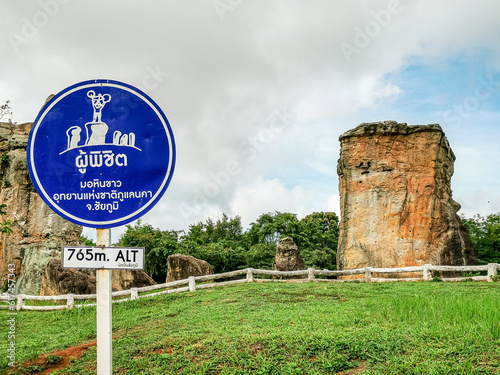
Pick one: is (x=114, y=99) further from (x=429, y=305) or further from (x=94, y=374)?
(x=429, y=305)

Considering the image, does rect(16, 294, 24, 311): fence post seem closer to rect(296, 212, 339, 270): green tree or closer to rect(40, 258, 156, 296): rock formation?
rect(40, 258, 156, 296): rock formation

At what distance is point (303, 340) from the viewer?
602 centimetres

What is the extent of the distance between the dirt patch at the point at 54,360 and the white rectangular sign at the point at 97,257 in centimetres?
363

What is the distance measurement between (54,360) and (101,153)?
4.54 meters

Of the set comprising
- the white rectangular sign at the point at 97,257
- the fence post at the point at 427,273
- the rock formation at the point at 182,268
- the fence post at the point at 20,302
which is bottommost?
the fence post at the point at 20,302

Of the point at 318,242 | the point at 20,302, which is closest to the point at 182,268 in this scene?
the point at 20,302

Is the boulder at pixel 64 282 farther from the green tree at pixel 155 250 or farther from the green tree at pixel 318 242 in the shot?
the green tree at pixel 318 242

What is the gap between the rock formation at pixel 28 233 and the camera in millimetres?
18344

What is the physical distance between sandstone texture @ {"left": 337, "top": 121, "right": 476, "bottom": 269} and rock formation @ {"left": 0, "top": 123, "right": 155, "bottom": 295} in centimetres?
998

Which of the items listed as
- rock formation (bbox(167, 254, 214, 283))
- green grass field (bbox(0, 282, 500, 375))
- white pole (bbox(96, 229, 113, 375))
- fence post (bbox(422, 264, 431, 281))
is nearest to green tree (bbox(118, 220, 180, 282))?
rock formation (bbox(167, 254, 214, 283))

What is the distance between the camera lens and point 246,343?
6.18 m

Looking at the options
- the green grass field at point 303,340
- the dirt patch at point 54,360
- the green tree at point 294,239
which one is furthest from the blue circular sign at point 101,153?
the green tree at point 294,239

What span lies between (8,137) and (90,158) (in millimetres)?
21161

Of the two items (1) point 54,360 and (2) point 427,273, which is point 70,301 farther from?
(2) point 427,273
